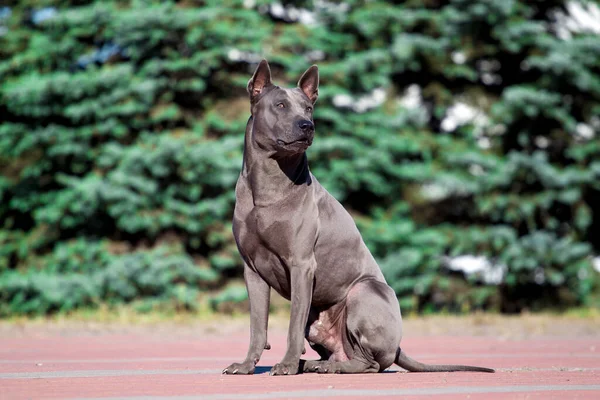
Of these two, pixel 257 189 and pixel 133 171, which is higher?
pixel 257 189

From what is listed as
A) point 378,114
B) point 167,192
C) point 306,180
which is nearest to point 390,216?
point 378,114

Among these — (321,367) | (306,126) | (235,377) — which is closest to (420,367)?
(321,367)

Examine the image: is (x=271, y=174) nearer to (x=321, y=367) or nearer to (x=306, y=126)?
(x=306, y=126)

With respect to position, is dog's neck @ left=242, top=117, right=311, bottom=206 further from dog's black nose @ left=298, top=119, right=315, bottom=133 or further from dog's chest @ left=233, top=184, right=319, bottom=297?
dog's black nose @ left=298, top=119, right=315, bottom=133

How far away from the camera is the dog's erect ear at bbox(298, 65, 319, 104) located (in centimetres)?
550

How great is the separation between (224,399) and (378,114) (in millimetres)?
10739

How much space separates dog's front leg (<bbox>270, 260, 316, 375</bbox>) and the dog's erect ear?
3.99 ft

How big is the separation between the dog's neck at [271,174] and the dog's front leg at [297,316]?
494mm

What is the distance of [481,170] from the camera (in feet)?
47.5

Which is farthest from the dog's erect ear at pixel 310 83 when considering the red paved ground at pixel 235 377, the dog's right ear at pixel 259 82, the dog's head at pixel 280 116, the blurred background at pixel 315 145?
the blurred background at pixel 315 145

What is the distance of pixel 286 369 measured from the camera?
5004mm

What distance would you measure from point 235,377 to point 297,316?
52 centimetres

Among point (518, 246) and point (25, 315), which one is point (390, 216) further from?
point (25, 315)

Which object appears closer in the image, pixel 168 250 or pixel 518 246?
pixel 168 250
